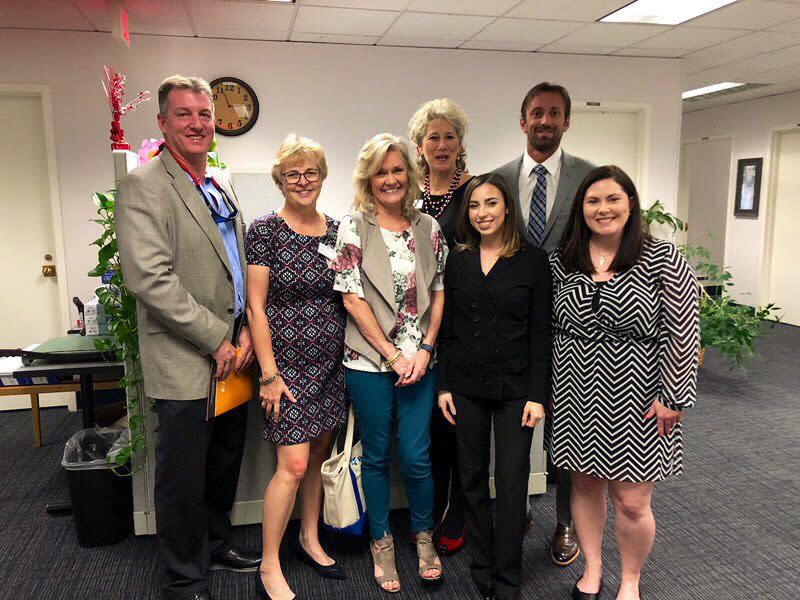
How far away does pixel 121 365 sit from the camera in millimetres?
2418

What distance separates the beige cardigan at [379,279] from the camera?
1886mm

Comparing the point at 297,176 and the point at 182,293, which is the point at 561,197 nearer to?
the point at 297,176

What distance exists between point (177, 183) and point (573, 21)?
3145 mm

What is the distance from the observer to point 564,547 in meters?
2.21

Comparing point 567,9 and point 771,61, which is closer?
point 567,9

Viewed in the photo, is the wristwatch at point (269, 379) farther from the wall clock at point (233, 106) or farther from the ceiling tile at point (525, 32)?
the ceiling tile at point (525, 32)

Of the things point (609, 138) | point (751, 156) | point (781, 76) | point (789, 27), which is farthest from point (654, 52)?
point (751, 156)

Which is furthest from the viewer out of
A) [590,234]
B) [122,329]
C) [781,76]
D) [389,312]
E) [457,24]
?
[781,76]

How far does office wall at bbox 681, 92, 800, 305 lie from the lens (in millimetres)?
6633

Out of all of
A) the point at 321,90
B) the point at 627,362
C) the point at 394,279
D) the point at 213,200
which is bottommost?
the point at 627,362

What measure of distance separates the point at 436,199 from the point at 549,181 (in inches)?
16.5

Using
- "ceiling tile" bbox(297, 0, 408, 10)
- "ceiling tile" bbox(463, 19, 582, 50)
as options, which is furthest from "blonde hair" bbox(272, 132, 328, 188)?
"ceiling tile" bbox(463, 19, 582, 50)

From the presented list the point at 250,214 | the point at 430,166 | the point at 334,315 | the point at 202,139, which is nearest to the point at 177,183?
the point at 202,139

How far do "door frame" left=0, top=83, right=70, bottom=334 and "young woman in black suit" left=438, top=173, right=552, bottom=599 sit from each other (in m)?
3.17
